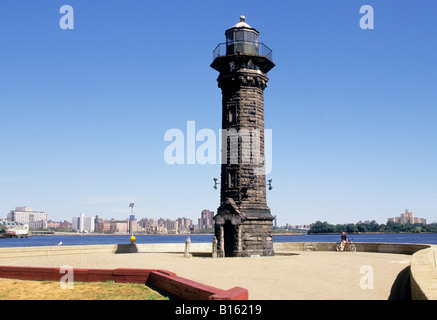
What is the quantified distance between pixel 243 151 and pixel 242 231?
234 inches

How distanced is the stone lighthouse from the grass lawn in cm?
1447

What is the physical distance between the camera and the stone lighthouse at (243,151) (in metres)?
29.2

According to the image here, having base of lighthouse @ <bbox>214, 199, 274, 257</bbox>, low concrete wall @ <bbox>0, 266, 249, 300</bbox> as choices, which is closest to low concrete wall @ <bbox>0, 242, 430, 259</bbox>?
base of lighthouse @ <bbox>214, 199, 274, 257</bbox>

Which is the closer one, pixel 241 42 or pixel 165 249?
pixel 241 42

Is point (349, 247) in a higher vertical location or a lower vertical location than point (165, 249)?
higher

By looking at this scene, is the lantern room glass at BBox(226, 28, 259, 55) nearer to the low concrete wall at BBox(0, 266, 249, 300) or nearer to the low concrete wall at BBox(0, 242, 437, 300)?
Result: the low concrete wall at BBox(0, 242, 437, 300)

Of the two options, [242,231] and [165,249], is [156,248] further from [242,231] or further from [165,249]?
[242,231]

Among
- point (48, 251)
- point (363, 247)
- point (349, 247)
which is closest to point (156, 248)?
point (48, 251)

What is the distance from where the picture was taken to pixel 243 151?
29906 millimetres

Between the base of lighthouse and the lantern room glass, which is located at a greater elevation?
the lantern room glass

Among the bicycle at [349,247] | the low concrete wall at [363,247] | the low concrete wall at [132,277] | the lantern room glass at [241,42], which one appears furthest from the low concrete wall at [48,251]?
the bicycle at [349,247]

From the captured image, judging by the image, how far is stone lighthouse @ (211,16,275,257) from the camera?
29172 mm

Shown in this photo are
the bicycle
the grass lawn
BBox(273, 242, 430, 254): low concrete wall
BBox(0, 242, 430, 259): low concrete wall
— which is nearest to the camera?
the grass lawn

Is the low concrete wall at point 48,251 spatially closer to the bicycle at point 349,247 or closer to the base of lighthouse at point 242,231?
the base of lighthouse at point 242,231
